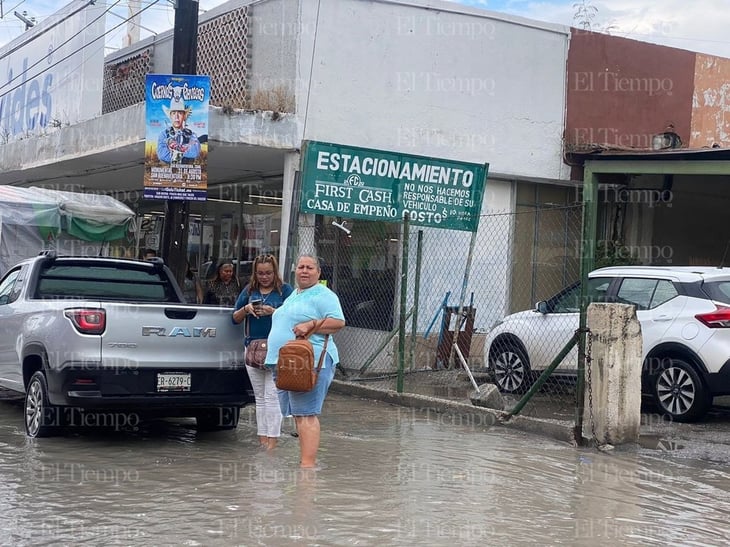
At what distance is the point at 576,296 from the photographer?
11.5m

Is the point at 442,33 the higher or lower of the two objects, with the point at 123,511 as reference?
higher

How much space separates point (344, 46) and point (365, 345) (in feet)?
14.8

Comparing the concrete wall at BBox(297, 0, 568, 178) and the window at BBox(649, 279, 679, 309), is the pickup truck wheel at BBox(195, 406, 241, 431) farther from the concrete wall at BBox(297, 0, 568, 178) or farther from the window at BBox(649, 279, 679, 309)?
the concrete wall at BBox(297, 0, 568, 178)

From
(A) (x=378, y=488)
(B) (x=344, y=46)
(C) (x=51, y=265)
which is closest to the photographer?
(A) (x=378, y=488)

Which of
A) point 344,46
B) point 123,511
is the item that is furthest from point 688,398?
point 344,46

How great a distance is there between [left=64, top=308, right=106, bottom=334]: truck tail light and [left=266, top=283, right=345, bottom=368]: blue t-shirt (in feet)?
4.78

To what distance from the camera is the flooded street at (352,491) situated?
5.55 metres

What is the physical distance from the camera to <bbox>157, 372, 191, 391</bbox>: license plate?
7910 mm

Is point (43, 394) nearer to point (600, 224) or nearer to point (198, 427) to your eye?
point (198, 427)

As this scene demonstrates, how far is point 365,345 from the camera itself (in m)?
14.1

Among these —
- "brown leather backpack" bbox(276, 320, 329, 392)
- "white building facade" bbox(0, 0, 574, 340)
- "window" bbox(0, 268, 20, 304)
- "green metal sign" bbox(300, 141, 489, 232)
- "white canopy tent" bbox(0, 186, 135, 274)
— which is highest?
"white building facade" bbox(0, 0, 574, 340)

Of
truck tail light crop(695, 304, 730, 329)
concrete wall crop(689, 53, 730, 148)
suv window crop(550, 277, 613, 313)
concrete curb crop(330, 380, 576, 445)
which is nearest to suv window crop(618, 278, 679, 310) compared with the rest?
suv window crop(550, 277, 613, 313)

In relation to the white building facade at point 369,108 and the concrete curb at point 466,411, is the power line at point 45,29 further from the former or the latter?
the concrete curb at point 466,411

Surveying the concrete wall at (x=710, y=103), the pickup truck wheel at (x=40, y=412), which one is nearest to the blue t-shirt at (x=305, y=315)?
the pickup truck wheel at (x=40, y=412)
